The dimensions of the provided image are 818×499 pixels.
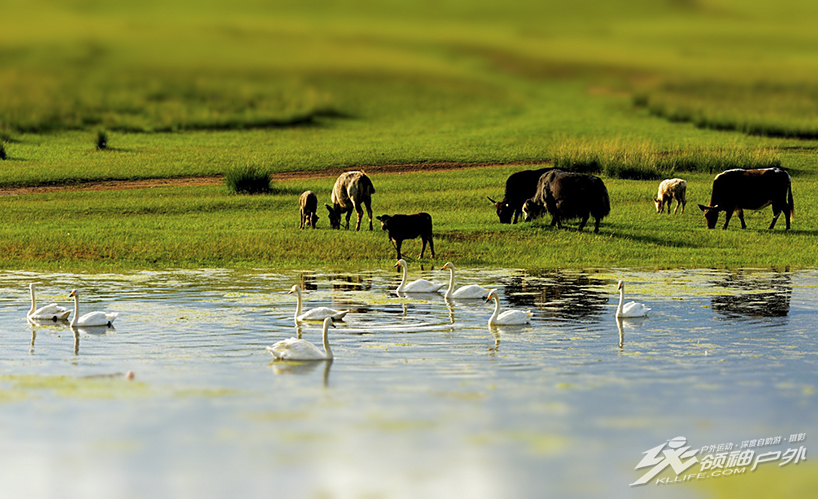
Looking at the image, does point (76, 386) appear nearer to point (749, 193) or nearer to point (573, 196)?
point (573, 196)

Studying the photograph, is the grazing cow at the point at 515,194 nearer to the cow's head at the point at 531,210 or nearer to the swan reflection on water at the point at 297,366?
the cow's head at the point at 531,210

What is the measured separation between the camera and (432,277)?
26.6 metres

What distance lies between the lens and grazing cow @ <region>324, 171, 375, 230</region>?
119 ft

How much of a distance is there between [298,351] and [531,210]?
22.4 metres

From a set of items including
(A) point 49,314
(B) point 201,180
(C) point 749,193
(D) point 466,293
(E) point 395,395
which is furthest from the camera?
(B) point 201,180

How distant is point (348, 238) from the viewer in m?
32.3

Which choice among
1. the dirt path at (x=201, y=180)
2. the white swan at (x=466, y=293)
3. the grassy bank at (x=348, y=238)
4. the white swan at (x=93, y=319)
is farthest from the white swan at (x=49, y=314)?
the dirt path at (x=201, y=180)

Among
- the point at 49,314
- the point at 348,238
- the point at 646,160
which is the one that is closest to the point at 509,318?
the point at 49,314

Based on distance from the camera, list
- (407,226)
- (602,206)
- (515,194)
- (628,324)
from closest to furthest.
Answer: (628,324) → (407,226) → (602,206) → (515,194)

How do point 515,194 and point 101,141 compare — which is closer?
point 515,194

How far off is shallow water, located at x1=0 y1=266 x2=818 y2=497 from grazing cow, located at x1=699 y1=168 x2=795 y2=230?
13.1m

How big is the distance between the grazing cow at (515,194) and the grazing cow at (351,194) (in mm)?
4693

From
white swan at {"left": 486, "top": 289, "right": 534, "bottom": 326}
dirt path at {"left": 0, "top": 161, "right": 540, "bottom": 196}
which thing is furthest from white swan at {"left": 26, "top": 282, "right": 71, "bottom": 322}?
dirt path at {"left": 0, "top": 161, "right": 540, "bottom": 196}

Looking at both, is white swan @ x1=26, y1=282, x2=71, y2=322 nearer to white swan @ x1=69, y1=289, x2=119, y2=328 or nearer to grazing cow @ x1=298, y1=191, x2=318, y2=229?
white swan @ x1=69, y1=289, x2=119, y2=328
